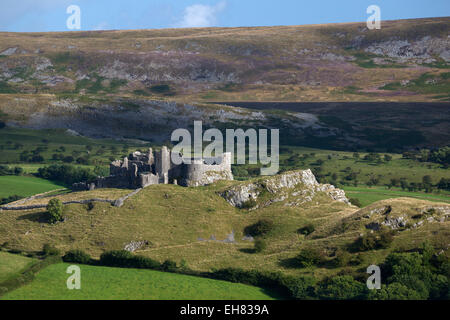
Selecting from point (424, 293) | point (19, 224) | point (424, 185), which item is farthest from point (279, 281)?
point (424, 185)

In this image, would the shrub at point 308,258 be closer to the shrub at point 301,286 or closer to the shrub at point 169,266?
the shrub at point 301,286

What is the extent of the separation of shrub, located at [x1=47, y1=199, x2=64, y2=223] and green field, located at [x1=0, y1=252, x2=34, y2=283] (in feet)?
28.3

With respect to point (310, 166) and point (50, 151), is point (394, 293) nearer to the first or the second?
point (310, 166)

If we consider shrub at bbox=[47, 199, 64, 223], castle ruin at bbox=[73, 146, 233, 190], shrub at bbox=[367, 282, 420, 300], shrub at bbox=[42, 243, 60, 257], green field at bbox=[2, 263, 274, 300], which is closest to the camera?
shrub at bbox=[367, 282, 420, 300]

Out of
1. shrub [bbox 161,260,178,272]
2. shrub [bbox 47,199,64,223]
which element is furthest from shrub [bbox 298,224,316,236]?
shrub [bbox 47,199,64,223]

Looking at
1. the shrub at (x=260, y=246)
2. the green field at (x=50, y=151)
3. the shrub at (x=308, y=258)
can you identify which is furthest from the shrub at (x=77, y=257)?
the green field at (x=50, y=151)

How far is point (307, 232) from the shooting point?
81.4 metres

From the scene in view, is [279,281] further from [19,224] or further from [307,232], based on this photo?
[19,224]

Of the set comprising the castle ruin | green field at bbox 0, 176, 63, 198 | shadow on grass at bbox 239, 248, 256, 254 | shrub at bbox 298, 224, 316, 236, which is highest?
the castle ruin

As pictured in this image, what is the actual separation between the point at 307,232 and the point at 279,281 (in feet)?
55.4

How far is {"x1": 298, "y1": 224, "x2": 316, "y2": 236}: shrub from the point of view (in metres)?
81.4

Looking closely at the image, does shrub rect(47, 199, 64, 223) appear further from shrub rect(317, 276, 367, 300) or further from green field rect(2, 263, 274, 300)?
shrub rect(317, 276, 367, 300)

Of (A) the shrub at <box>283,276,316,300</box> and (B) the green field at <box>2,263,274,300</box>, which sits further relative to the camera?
(B) the green field at <box>2,263,274,300</box>
